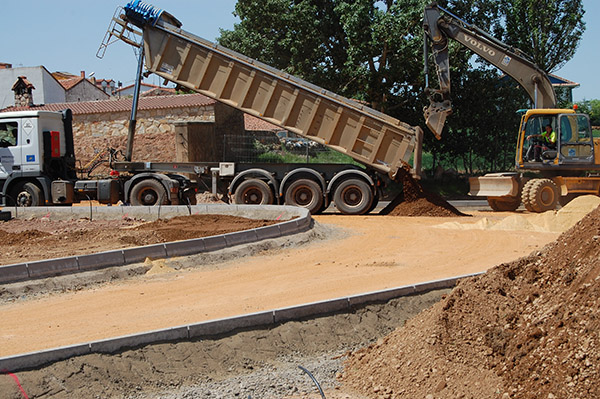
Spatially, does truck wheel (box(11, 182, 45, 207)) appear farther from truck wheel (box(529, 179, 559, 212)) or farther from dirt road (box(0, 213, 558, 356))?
truck wheel (box(529, 179, 559, 212))

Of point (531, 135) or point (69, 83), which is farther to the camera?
point (69, 83)

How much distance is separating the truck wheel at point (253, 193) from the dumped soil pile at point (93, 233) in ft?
12.3

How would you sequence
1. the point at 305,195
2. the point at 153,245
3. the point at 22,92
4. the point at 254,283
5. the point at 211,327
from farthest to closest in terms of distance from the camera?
the point at 22,92, the point at 305,195, the point at 153,245, the point at 254,283, the point at 211,327

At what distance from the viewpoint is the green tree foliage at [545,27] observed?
101 feet

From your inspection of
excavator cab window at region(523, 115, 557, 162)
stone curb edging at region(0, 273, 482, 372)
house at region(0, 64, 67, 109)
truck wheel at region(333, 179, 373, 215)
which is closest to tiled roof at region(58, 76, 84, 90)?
house at region(0, 64, 67, 109)

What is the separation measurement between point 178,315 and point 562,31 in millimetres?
27706

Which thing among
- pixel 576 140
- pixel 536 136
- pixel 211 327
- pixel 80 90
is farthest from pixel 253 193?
pixel 80 90

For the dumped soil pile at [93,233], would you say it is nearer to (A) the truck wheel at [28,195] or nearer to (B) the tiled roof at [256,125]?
(A) the truck wheel at [28,195]

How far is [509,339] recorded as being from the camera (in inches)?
252

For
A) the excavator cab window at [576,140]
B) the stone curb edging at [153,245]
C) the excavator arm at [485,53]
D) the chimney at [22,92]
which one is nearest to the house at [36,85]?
the chimney at [22,92]

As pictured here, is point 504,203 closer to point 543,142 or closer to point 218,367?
point 543,142

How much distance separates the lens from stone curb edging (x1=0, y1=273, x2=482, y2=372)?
6.73 metres

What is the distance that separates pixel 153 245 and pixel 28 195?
8.95 m

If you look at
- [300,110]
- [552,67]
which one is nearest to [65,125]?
[300,110]
